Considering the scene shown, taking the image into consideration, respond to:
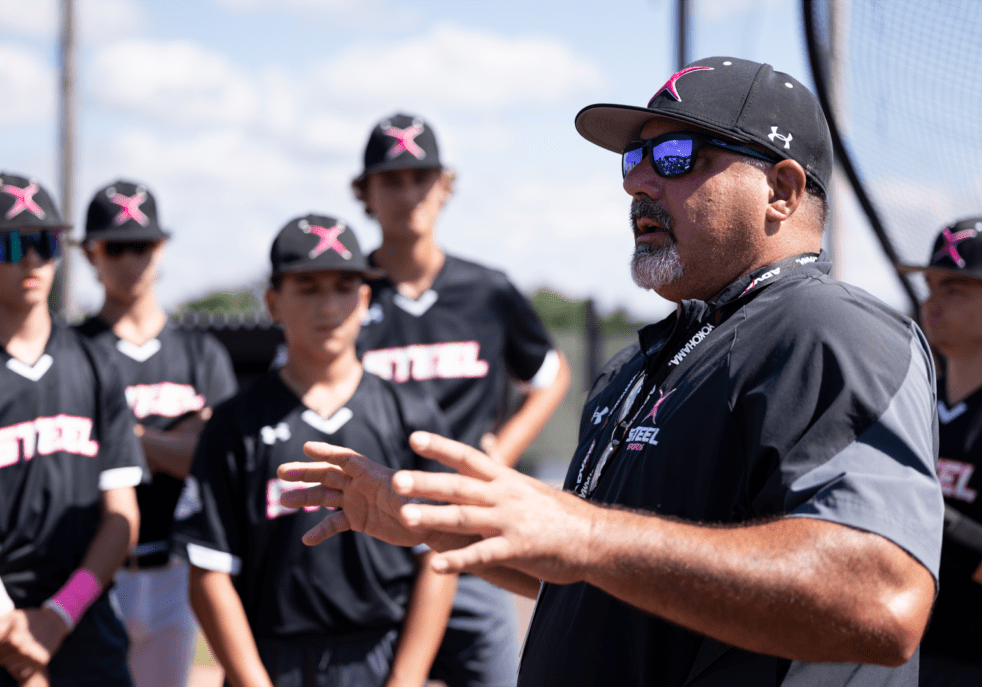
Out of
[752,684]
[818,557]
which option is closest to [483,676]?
[752,684]

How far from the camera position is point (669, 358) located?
1.81 meters

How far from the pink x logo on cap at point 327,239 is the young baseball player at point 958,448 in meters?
2.20

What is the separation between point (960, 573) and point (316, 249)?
2455mm

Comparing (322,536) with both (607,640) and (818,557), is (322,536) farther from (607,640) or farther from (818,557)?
(818,557)

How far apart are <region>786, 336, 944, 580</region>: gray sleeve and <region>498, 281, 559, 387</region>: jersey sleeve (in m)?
2.71

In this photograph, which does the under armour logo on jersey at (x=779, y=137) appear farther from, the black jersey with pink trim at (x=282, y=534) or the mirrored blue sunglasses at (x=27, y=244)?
the mirrored blue sunglasses at (x=27, y=244)

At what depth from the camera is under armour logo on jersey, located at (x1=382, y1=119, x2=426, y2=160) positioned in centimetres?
397

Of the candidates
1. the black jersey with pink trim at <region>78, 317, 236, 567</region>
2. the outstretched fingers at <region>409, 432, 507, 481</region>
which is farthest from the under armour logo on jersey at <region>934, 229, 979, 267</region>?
the black jersey with pink trim at <region>78, 317, 236, 567</region>

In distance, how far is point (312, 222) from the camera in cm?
348

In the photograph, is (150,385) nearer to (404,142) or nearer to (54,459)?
(54,459)

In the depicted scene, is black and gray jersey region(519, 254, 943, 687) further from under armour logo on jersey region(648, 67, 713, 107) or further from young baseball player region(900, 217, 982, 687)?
young baseball player region(900, 217, 982, 687)

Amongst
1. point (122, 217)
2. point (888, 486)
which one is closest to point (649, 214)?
point (888, 486)

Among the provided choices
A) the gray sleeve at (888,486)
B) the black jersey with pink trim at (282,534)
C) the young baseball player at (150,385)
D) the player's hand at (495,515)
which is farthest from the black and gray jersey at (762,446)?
the young baseball player at (150,385)

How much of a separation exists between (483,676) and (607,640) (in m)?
2.12
